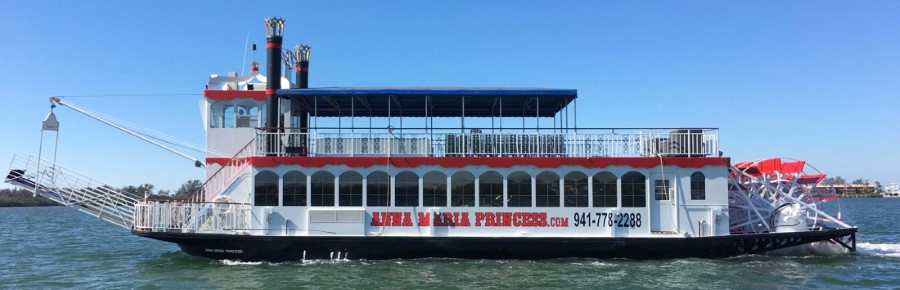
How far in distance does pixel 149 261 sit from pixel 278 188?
435 centimetres

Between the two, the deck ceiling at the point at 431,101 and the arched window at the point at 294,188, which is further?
the deck ceiling at the point at 431,101

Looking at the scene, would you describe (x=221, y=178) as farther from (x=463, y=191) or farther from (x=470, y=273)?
(x=470, y=273)

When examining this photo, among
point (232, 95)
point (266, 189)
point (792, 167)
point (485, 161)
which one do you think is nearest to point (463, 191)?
point (485, 161)

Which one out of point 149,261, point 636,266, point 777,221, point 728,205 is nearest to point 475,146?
point 636,266

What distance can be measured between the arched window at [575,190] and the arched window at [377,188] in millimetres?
4278

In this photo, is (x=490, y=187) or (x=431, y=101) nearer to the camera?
(x=490, y=187)

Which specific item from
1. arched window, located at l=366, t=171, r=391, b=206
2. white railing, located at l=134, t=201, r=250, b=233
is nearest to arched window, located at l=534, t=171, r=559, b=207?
arched window, located at l=366, t=171, r=391, b=206

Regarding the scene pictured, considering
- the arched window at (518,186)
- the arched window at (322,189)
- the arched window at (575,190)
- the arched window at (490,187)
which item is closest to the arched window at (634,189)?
the arched window at (575,190)

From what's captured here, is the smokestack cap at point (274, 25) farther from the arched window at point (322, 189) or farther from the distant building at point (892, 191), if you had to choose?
the distant building at point (892, 191)

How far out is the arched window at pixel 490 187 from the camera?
15719 mm

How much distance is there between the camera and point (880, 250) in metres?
18.2

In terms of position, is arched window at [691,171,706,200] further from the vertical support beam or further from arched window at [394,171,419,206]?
the vertical support beam

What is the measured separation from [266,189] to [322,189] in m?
1.33

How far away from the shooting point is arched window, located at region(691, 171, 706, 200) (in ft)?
51.8
